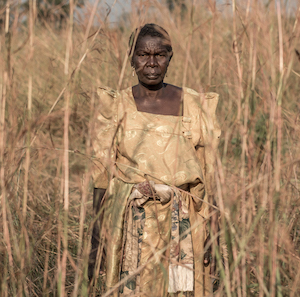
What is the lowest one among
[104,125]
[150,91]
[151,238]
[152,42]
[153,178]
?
[151,238]

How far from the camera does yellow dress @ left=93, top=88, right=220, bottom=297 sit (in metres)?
1.19

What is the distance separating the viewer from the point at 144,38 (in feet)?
3.97

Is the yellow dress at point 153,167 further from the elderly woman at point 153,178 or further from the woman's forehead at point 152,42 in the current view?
the woman's forehead at point 152,42

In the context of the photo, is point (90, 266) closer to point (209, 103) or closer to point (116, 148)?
point (116, 148)

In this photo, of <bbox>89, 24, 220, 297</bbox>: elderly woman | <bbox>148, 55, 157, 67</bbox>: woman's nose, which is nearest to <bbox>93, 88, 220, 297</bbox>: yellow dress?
<bbox>89, 24, 220, 297</bbox>: elderly woman

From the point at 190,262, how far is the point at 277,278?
337mm

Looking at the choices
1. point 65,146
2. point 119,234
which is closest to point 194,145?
point 119,234

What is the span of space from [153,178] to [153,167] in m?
0.03

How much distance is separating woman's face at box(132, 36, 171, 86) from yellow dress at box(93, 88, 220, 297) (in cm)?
9

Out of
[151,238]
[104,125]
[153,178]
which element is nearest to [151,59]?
[104,125]

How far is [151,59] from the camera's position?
3.97ft

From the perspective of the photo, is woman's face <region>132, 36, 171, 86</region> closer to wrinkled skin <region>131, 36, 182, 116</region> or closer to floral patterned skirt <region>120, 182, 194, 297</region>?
wrinkled skin <region>131, 36, 182, 116</region>

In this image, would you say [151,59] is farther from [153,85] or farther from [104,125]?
[104,125]

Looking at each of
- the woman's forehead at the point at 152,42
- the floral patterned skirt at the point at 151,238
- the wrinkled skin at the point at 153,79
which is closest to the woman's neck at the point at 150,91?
the wrinkled skin at the point at 153,79
